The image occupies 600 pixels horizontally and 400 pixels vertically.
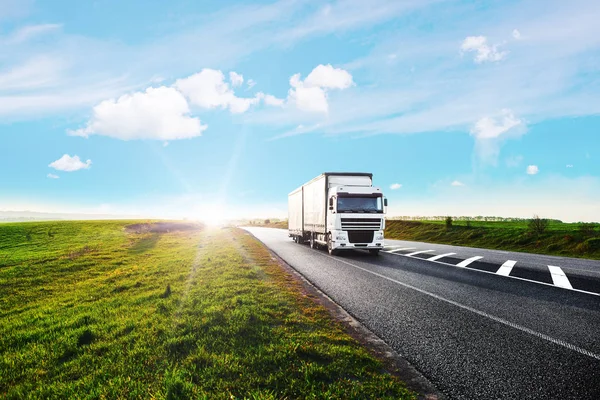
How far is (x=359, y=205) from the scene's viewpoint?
16.1 m

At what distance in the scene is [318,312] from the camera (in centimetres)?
650

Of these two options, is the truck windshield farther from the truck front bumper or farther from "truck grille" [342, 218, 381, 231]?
the truck front bumper

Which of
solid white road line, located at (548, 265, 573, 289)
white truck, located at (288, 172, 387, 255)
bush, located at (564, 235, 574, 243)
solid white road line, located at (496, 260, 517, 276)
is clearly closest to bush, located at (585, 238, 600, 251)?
bush, located at (564, 235, 574, 243)

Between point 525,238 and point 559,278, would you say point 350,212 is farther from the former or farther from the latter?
point 525,238

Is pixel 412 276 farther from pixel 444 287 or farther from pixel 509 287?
pixel 509 287

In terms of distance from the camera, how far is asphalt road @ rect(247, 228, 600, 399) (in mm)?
3719

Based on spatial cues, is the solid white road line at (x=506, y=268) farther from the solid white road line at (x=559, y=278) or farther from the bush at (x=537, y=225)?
Result: the bush at (x=537, y=225)

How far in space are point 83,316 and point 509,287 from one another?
9983 millimetres

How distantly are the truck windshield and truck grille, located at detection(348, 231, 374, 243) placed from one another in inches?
40.3

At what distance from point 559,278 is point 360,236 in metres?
7.85

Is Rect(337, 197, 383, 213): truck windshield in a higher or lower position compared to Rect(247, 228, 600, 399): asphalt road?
higher

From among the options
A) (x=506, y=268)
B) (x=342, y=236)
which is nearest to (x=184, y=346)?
(x=506, y=268)

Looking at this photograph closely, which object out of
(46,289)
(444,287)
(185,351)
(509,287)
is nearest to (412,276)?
(444,287)

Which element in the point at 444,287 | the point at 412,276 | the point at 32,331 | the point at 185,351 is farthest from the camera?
the point at 412,276
